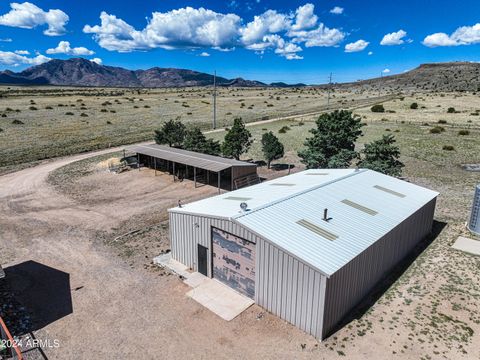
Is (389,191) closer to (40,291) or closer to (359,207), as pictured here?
(359,207)

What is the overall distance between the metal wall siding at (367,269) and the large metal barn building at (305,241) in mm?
45

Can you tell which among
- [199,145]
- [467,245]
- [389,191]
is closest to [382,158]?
[389,191]

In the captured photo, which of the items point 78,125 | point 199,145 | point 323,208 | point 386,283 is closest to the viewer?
point 386,283

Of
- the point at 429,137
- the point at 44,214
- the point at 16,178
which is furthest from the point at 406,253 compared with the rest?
the point at 429,137

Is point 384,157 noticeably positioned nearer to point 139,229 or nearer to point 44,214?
point 139,229

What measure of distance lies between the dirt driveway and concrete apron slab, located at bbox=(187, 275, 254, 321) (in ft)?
1.00

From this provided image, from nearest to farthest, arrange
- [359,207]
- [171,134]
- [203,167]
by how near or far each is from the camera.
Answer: [359,207], [203,167], [171,134]

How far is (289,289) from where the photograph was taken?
12414 millimetres

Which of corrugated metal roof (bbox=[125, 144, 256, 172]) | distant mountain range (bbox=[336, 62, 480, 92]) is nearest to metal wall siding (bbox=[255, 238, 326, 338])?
corrugated metal roof (bbox=[125, 144, 256, 172])

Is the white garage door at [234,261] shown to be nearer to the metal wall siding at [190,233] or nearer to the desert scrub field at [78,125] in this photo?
the metal wall siding at [190,233]

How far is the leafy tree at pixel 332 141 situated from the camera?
101ft

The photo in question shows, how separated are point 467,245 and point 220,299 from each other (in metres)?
13.7

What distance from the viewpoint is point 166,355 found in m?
11.3

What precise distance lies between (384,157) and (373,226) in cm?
1431
